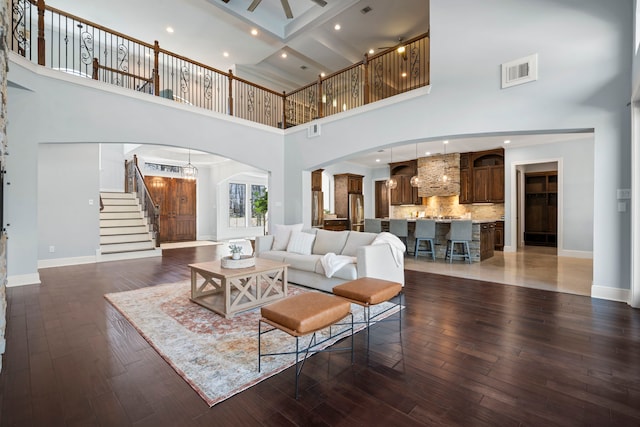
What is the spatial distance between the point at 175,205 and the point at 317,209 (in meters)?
5.72

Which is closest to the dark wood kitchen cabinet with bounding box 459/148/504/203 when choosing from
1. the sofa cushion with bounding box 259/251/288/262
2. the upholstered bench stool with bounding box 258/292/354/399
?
the sofa cushion with bounding box 259/251/288/262

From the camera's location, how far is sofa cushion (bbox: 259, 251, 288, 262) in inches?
195

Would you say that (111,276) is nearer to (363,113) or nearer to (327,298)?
(327,298)

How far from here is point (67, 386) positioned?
2037 mm

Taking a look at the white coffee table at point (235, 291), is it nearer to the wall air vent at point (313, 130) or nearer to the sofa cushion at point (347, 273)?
the sofa cushion at point (347, 273)

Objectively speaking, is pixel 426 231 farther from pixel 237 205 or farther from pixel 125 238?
pixel 237 205

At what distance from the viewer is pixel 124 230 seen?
800 cm

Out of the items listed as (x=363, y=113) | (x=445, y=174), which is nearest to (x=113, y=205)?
(x=363, y=113)

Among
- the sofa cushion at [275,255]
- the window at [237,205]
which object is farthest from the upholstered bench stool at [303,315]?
the window at [237,205]

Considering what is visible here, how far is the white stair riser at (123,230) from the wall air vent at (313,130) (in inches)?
215

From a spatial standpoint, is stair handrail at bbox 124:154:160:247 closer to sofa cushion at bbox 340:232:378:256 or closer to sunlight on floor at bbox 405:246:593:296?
sofa cushion at bbox 340:232:378:256

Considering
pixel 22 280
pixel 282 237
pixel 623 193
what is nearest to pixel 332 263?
pixel 282 237

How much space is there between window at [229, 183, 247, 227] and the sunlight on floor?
7.46 metres

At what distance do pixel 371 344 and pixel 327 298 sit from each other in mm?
707
